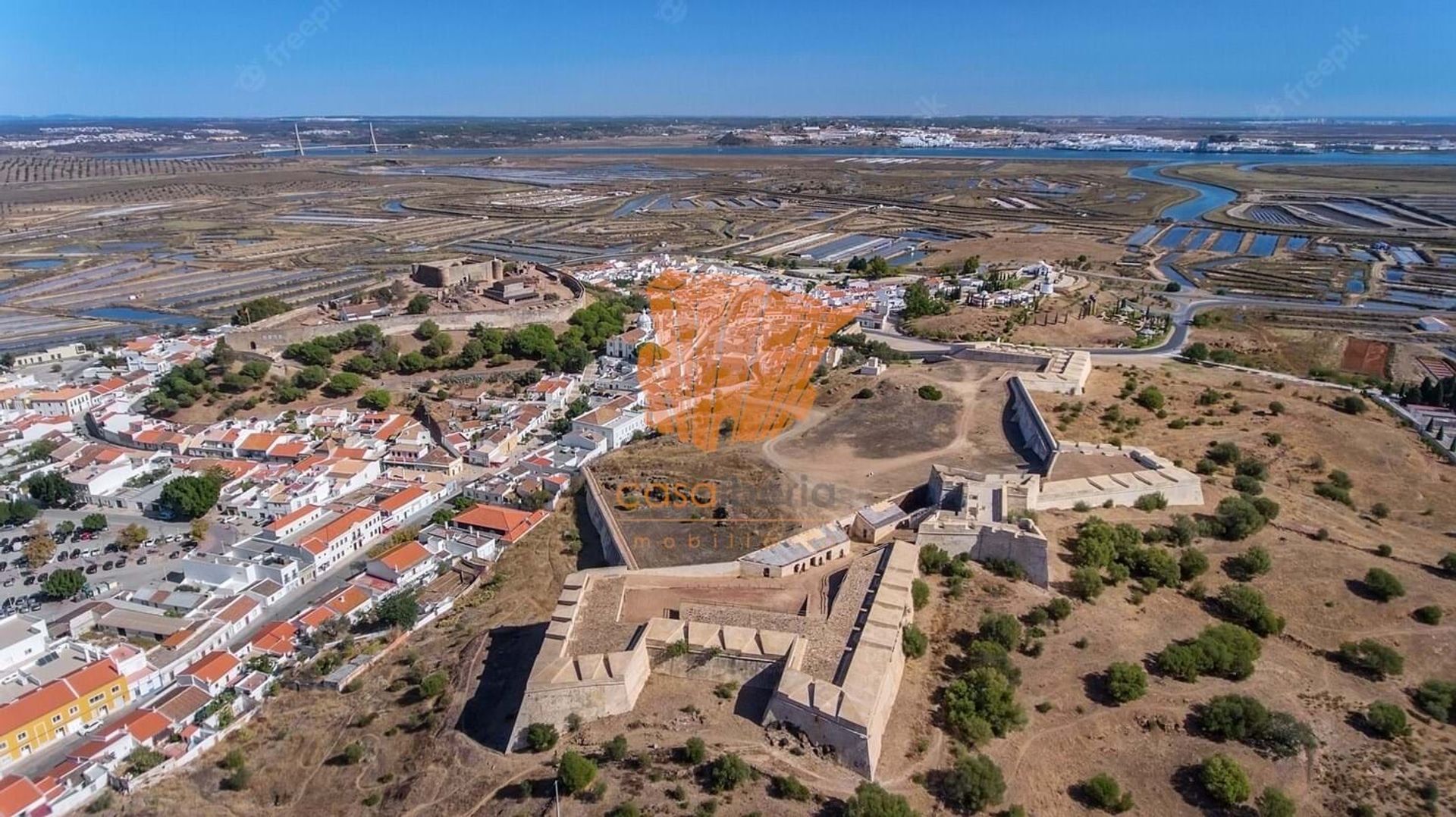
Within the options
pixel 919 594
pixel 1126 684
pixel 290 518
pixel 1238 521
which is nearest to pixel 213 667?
pixel 290 518

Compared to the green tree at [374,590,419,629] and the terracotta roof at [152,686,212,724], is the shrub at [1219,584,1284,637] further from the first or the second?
the terracotta roof at [152,686,212,724]

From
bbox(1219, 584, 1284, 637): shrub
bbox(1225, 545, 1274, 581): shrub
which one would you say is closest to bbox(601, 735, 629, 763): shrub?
bbox(1219, 584, 1284, 637): shrub

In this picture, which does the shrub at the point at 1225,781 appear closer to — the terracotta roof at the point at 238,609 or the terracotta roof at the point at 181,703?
the terracotta roof at the point at 181,703

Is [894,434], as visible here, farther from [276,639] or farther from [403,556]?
[276,639]

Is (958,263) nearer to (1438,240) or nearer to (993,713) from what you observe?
(1438,240)

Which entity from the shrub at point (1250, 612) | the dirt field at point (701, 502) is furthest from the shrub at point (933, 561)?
the shrub at point (1250, 612)

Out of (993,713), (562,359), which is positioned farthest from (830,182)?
(993,713)
